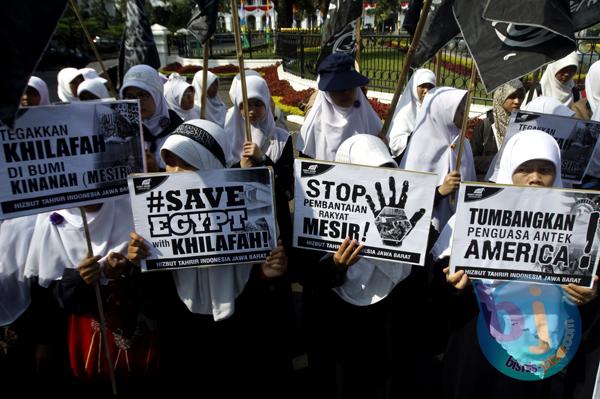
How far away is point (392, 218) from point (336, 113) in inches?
70.3

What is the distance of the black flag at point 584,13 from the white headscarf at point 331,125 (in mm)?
1576

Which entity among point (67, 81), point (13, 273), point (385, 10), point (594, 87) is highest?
point (385, 10)

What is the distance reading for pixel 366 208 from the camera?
222 centimetres

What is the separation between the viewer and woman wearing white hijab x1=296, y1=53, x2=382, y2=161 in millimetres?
3527

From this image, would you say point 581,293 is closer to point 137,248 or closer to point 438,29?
point 438,29

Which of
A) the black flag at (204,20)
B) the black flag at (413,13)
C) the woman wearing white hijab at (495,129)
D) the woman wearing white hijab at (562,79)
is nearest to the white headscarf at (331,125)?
the black flag at (413,13)

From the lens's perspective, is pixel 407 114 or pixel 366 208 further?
pixel 407 114

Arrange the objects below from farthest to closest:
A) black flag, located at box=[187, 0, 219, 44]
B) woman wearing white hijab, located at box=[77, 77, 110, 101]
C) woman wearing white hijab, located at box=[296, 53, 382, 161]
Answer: woman wearing white hijab, located at box=[77, 77, 110, 101], woman wearing white hijab, located at box=[296, 53, 382, 161], black flag, located at box=[187, 0, 219, 44]

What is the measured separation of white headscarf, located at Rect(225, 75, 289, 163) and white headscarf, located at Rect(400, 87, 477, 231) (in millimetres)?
1133

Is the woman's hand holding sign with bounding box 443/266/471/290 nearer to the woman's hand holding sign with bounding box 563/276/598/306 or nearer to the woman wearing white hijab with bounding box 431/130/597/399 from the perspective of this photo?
the woman wearing white hijab with bounding box 431/130/597/399

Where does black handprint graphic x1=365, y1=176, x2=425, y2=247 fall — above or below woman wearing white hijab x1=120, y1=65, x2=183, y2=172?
below

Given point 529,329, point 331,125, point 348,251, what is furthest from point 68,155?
point 529,329

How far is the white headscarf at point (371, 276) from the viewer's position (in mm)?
2350

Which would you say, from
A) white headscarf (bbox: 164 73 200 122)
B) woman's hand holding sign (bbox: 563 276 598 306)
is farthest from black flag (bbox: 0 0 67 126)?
white headscarf (bbox: 164 73 200 122)
